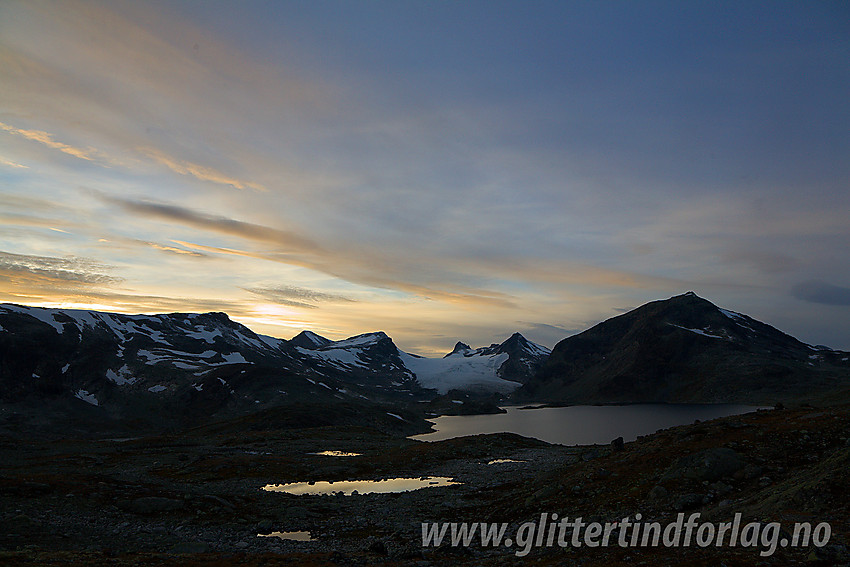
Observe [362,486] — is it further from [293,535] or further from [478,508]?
[293,535]

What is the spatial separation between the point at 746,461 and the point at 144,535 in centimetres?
3356

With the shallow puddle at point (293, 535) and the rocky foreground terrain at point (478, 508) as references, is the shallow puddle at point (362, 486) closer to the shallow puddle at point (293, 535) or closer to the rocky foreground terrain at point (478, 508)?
the rocky foreground terrain at point (478, 508)

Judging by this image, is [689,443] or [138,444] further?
[138,444]

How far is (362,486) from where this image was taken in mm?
45062

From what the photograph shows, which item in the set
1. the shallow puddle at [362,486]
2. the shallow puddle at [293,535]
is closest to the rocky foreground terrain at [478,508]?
the shallow puddle at [293,535]

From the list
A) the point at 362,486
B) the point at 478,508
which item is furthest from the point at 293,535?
the point at 362,486

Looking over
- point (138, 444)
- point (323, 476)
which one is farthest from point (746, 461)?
point (138, 444)

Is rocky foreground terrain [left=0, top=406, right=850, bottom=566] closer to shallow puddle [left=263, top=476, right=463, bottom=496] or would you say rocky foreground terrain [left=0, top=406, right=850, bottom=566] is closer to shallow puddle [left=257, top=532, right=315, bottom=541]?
shallow puddle [left=257, top=532, right=315, bottom=541]

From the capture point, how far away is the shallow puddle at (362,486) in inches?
1671

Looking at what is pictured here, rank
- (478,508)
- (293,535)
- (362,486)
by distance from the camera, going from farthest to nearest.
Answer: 1. (362,486)
2. (478,508)
3. (293,535)

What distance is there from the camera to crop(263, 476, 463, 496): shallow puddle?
42.4 metres

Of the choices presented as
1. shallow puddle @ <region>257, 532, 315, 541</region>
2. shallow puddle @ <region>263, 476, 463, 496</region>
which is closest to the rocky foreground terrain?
shallow puddle @ <region>257, 532, 315, 541</region>

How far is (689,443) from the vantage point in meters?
30.0

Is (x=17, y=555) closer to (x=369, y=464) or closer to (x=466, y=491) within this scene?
(x=466, y=491)
